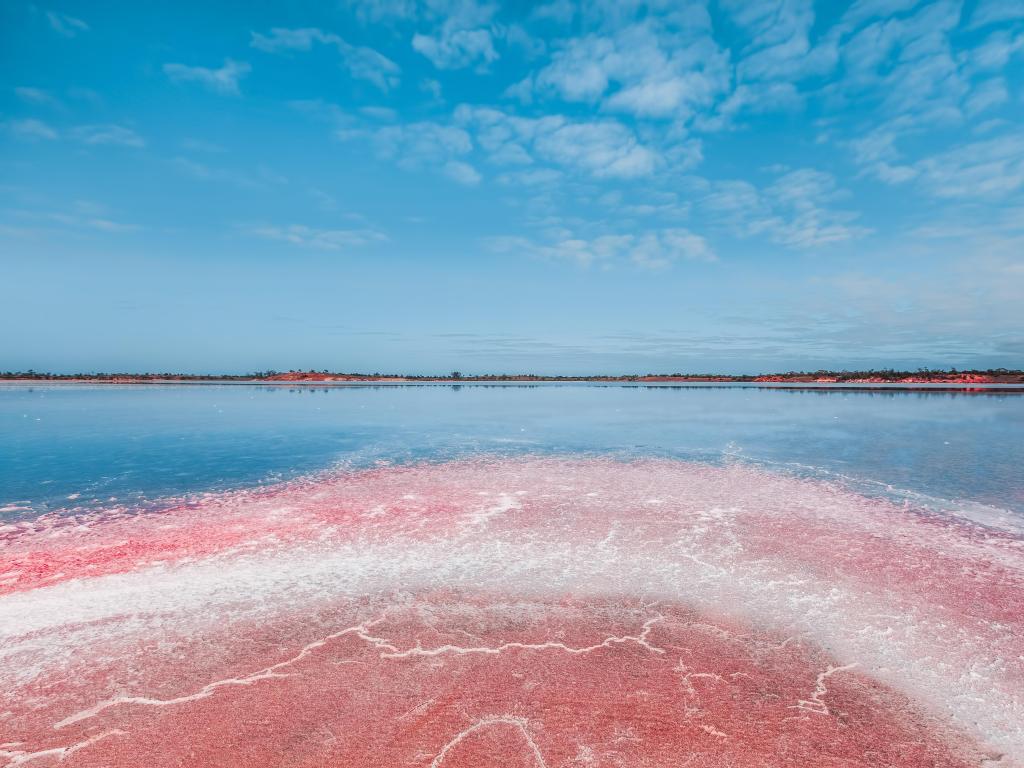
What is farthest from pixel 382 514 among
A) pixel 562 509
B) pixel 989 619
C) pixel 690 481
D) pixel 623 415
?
pixel 623 415

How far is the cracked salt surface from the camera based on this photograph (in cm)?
340

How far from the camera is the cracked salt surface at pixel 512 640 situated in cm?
340

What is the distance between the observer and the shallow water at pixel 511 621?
11.2 ft

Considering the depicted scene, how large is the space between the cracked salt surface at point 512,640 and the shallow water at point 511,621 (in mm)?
26

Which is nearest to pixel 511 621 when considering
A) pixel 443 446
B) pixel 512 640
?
pixel 512 640

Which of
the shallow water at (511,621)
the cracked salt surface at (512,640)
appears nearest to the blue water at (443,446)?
the shallow water at (511,621)

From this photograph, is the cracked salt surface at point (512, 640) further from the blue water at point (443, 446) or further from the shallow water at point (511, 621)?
the blue water at point (443, 446)

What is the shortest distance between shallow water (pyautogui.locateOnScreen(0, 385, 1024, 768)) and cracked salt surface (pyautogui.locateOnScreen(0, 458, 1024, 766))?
0.03 meters

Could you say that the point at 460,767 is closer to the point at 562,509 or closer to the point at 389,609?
the point at 389,609

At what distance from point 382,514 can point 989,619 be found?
7821 mm

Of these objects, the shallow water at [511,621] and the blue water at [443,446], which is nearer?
the shallow water at [511,621]

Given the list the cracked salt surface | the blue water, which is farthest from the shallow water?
the blue water

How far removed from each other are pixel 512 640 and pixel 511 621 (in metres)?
0.36

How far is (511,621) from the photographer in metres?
4.95
